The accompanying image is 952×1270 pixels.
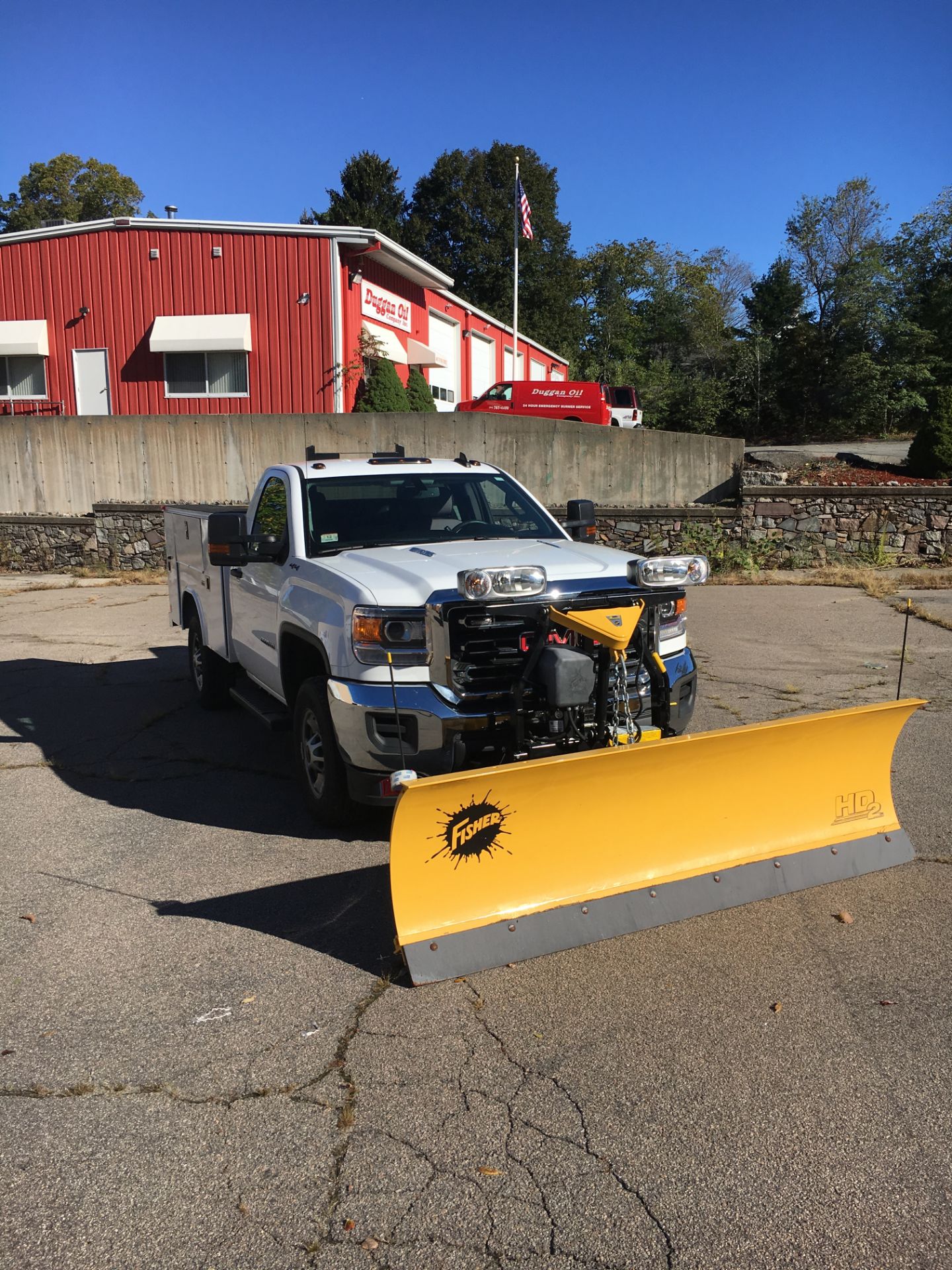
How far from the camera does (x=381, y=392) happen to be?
965 inches

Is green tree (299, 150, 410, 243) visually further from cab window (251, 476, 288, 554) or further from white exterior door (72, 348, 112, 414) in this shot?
cab window (251, 476, 288, 554)

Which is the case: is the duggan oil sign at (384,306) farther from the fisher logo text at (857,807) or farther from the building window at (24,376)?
the fisher logo text at (857,807)

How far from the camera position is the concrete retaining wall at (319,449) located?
18562mm

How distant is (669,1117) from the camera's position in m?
2.97

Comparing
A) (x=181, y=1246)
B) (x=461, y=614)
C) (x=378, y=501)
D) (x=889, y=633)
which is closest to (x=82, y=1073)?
(x=181, y=1246)

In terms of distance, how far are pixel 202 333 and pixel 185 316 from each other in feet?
2.80

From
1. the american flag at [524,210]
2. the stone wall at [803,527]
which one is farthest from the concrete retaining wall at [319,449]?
the american flag at [524,210]

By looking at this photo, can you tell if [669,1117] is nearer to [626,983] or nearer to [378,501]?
[626,983]


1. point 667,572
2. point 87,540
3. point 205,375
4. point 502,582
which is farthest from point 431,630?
point 205,375

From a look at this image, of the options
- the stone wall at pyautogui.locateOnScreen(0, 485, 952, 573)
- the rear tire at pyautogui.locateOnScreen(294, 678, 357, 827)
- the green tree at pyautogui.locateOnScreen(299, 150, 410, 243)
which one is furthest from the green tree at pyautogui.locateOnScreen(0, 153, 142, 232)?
the rear tire at pyautogui.locateOnScreen(294, 678, 357, 827)

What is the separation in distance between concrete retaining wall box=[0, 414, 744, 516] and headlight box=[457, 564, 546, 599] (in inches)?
567

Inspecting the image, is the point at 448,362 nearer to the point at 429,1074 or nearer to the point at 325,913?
the point at 325,913

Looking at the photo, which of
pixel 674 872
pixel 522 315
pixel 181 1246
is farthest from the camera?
pixel 522 315

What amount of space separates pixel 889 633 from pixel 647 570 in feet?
24.7
